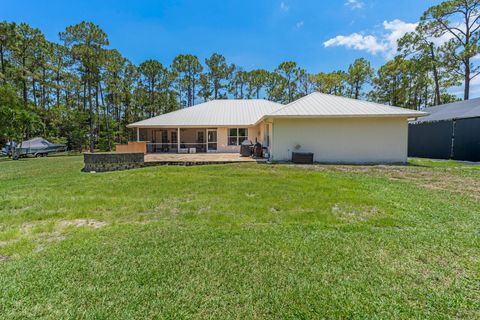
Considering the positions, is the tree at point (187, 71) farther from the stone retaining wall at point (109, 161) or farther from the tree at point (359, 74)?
the stone retaining wall at point (109, 161)

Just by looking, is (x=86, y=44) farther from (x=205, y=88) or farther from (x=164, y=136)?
(x=205, y=88)

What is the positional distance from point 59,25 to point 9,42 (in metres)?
5.10

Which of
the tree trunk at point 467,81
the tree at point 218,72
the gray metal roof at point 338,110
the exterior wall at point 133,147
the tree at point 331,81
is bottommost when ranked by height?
the exterior wall at point 133,147

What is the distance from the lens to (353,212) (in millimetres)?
4672

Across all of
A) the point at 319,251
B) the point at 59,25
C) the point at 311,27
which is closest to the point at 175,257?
the point at 319,251

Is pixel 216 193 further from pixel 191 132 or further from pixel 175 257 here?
pixel 191 132

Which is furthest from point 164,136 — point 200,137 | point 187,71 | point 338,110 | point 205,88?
point 187,71

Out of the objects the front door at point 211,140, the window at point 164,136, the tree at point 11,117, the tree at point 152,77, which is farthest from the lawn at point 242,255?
the tree at point 152,77

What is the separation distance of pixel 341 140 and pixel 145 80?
30.1m

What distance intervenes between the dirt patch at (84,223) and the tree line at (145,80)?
2000 cm

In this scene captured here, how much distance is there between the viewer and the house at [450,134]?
44.2 feet

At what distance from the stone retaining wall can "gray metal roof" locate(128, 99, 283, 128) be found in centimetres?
663

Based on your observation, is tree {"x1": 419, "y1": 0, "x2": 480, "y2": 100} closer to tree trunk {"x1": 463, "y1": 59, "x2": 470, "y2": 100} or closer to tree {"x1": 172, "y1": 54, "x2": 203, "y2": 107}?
tree trunk {"x1": 463, "y1": 59, "x2": 470, "y2": 100}

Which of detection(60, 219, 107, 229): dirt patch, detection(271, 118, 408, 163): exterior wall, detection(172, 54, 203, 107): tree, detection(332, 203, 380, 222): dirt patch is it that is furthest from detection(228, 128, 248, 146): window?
detection(172, 54, 203, 107): tree
